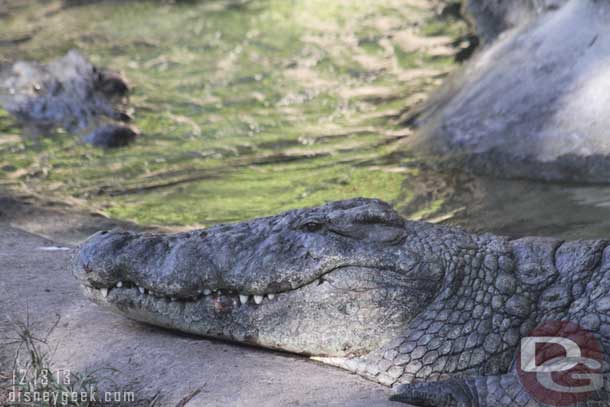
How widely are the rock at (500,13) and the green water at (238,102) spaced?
374mm

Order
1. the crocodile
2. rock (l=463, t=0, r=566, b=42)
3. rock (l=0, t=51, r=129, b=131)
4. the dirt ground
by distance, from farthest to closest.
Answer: rock (l=0, t=51, r=129, b=131) < rock (l=463, t=0, r=566, b=42) < the crocodile < the dirt ground

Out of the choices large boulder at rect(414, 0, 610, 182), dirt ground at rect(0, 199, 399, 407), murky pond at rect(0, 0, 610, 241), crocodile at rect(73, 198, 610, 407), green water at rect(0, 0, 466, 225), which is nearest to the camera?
dirt ground at rect(0, 199, 399, 407)

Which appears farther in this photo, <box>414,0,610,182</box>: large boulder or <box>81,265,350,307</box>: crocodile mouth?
<box>414,0,610,182</box>: large boulder

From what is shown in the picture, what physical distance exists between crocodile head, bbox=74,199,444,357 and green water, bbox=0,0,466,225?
2366mm

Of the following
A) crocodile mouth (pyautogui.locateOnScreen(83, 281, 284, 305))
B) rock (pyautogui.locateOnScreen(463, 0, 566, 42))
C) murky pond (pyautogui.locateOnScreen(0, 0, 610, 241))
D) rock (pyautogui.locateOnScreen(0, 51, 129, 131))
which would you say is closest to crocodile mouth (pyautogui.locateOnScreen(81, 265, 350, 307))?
crocodile mouth (pyautogui.locateOnScreen(83, 281, 284, 305))

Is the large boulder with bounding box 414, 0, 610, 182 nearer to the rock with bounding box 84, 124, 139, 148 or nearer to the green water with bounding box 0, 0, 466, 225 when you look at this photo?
the green water with bounding box 0, 0, 466, 225

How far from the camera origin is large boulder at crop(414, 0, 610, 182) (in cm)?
567

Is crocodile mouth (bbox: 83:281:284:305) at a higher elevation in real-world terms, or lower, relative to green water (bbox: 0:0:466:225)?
lower

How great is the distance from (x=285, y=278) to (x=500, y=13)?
6.92 meters

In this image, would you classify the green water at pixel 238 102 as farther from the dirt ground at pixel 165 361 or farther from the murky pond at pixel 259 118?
the dirt ground at pixel 165 361

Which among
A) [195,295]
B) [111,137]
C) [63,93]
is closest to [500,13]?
[111,137]

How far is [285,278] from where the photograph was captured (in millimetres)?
3213

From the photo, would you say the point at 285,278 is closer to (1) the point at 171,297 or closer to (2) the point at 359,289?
(2) the point at 359,289

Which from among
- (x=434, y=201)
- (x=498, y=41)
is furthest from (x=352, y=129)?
(x=434, y=201)
